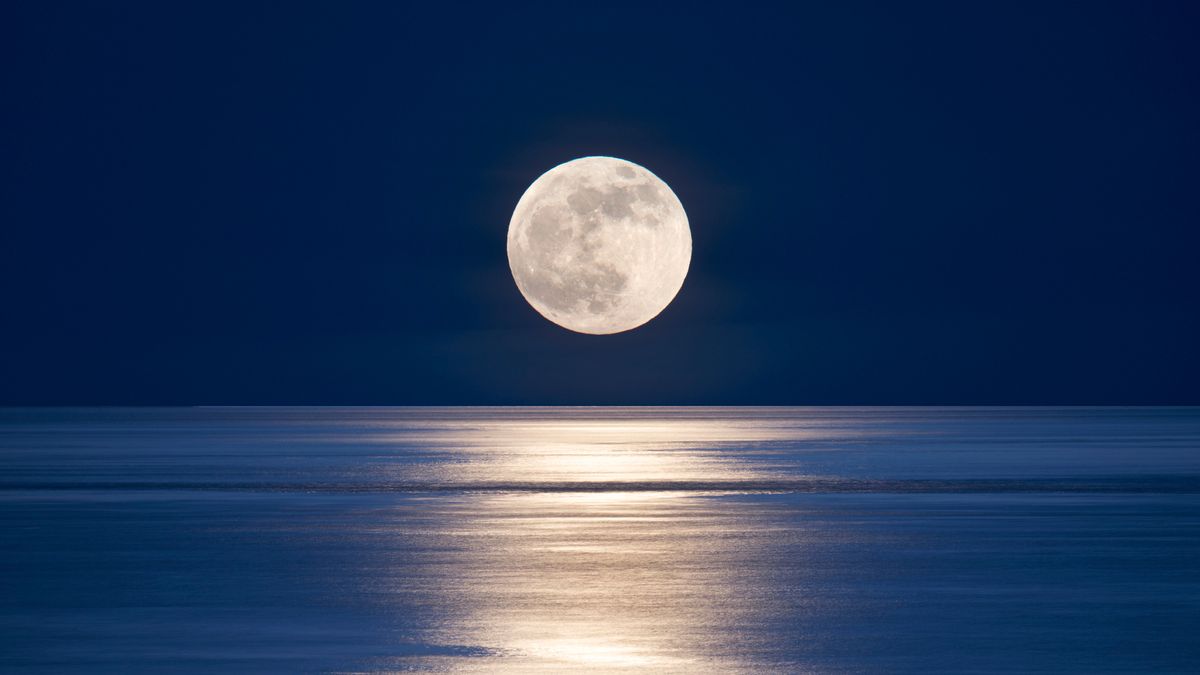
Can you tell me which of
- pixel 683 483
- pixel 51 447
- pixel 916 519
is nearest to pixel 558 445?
pixel 51 447

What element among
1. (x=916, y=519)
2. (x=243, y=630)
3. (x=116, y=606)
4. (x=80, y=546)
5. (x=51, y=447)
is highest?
(x=51, y=447)

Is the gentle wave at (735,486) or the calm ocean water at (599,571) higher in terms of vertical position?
the gentle wave at (735,486)

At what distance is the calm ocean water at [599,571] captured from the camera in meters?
13.4

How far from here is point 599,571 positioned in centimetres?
1844

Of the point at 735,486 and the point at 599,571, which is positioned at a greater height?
the point at 735,486

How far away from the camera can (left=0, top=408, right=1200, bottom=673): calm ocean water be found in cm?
1338

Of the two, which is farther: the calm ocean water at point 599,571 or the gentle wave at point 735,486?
the gentle wave at point 735,486

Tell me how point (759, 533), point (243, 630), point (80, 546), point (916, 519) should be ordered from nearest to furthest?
point (243, 630), point (80, 546), point (759, 533), point (916, 519)

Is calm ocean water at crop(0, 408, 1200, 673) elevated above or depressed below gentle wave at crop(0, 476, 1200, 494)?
below

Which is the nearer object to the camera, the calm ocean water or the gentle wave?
the calm ocean water

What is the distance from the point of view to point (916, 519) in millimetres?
25469

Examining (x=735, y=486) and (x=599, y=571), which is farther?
(x=735, y=486)

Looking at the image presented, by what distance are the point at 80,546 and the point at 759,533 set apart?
860 centimetres

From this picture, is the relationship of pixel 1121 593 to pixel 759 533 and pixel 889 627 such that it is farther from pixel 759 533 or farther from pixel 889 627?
pixel 759 533
